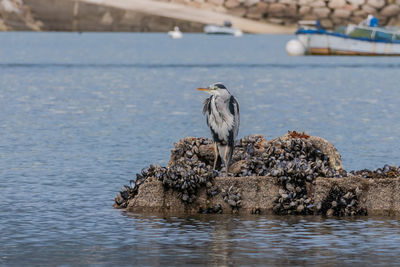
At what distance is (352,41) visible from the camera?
127m

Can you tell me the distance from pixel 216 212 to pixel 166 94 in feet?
158

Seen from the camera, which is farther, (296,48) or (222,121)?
(296,48)

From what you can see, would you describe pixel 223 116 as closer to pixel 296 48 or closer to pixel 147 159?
pixel 147 159

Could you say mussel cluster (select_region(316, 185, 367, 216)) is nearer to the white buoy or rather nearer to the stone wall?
the stone wall

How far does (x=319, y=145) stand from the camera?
2448 cm

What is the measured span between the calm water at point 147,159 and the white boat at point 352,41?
3764 cm

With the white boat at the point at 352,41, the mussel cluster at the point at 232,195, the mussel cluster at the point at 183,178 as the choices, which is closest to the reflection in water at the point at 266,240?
the mussel cluster at the point at 232,195

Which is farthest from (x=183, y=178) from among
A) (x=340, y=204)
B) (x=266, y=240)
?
(x=340, y=204)

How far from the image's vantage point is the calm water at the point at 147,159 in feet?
62.9

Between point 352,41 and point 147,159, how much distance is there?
317 feet

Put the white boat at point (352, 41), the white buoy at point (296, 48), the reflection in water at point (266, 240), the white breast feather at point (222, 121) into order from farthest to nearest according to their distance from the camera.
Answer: the white buoy at point (296, 48) → the white boat at point (352, 41) → the white breast feather at point (222, 121) → the reflection in water at point (266, 240)

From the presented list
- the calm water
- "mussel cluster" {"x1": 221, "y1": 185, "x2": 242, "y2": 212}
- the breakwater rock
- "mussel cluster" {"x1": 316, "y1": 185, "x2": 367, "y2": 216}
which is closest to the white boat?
the calm water

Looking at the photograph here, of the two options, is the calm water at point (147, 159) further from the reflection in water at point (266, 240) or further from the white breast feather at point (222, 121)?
the white breast feather at point (222, 121)

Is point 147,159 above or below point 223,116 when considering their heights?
below
